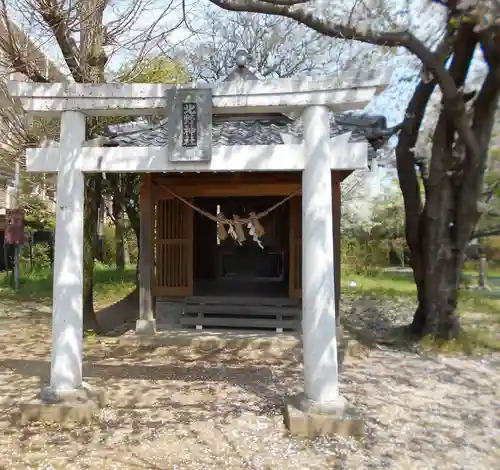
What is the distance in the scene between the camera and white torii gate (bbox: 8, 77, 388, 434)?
182 inches

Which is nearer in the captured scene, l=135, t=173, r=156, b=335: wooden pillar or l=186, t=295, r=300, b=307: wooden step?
l=135, t=173, r=156, b=335: wooden pillar

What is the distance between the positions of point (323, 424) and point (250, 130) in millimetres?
4692

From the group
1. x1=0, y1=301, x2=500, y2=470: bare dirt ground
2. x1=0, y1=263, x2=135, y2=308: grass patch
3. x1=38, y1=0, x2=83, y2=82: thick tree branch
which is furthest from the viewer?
x1=0, y1=263, x2=135, y2=308: grass patch

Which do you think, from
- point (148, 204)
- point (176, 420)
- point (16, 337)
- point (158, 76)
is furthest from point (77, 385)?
point (158, 76)

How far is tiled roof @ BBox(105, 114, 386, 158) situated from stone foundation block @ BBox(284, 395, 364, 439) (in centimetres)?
387

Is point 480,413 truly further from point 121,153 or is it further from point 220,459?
point 121,153

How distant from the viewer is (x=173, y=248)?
30.4ft

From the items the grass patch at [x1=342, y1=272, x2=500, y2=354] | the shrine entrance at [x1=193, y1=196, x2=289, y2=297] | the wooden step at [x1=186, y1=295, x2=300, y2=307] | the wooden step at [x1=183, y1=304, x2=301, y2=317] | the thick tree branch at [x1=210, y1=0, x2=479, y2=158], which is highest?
the thick tree branch at [x1=210, y1=0, x2=479, y2=158]

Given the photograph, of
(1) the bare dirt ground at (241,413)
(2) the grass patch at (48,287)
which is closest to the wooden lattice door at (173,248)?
(1) the bare dirt ground at (241,413)


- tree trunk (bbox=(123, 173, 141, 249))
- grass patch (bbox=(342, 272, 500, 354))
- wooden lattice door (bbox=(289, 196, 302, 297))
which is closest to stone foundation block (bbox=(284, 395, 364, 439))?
grass patch (bbox=(342, 272, 500, 354))

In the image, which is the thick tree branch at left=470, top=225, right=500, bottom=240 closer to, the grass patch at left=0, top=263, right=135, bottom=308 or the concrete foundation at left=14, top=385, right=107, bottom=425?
the concrete foundation at left=14, top=385, right=107, bottom=425

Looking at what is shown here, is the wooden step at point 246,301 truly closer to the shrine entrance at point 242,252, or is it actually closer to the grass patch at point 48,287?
the shrine entrance at point 242,252

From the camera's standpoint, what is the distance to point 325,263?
4.63m

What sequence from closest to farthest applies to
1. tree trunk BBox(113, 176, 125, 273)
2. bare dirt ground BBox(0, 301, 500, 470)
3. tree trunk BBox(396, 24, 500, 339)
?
bare dirt ground BBox(0, 301, 500, 470), tree trunk BBox(396, 24, 500, 339), tree trunk BBox(113, 176, 125, 273)
